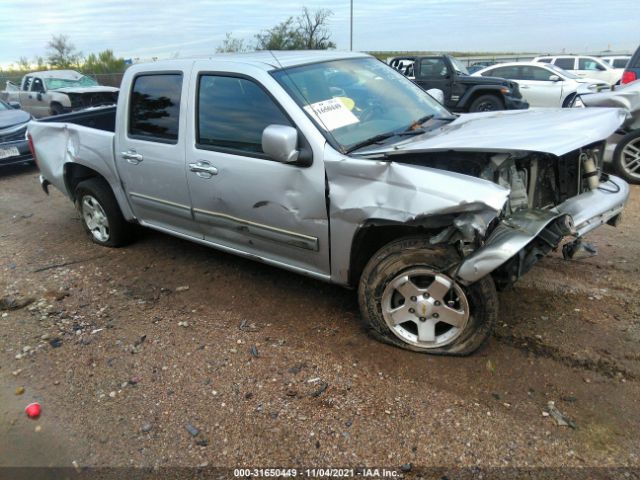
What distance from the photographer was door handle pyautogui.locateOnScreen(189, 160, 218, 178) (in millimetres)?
3482

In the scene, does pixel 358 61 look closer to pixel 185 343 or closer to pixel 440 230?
pixel 440 230

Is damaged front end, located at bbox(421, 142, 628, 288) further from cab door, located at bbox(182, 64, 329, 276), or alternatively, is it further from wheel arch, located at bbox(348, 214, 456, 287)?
cab door, located at bbox(182, 64, 329, 276)

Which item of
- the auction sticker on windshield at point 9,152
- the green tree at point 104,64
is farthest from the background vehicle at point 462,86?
the green tree at point 104,64

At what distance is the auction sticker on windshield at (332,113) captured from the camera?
309cm

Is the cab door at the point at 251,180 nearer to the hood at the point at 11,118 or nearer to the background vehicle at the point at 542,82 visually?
the hood at the point at 11,118

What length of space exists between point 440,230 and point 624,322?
1486mm

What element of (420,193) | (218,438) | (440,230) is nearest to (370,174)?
(420,193)

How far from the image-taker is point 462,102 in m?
11.7

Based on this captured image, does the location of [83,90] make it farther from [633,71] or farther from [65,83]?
[633,71]

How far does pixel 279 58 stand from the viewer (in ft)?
11.6

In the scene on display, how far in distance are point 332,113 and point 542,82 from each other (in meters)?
11.2

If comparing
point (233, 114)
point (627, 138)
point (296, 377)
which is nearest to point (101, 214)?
point (233, 114)

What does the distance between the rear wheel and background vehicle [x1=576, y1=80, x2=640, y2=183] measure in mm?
5315

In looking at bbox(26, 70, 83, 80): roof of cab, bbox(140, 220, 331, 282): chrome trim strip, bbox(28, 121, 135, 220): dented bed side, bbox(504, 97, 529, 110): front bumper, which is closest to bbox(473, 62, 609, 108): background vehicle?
bbox(504, 97, 529, 110): front bumper
